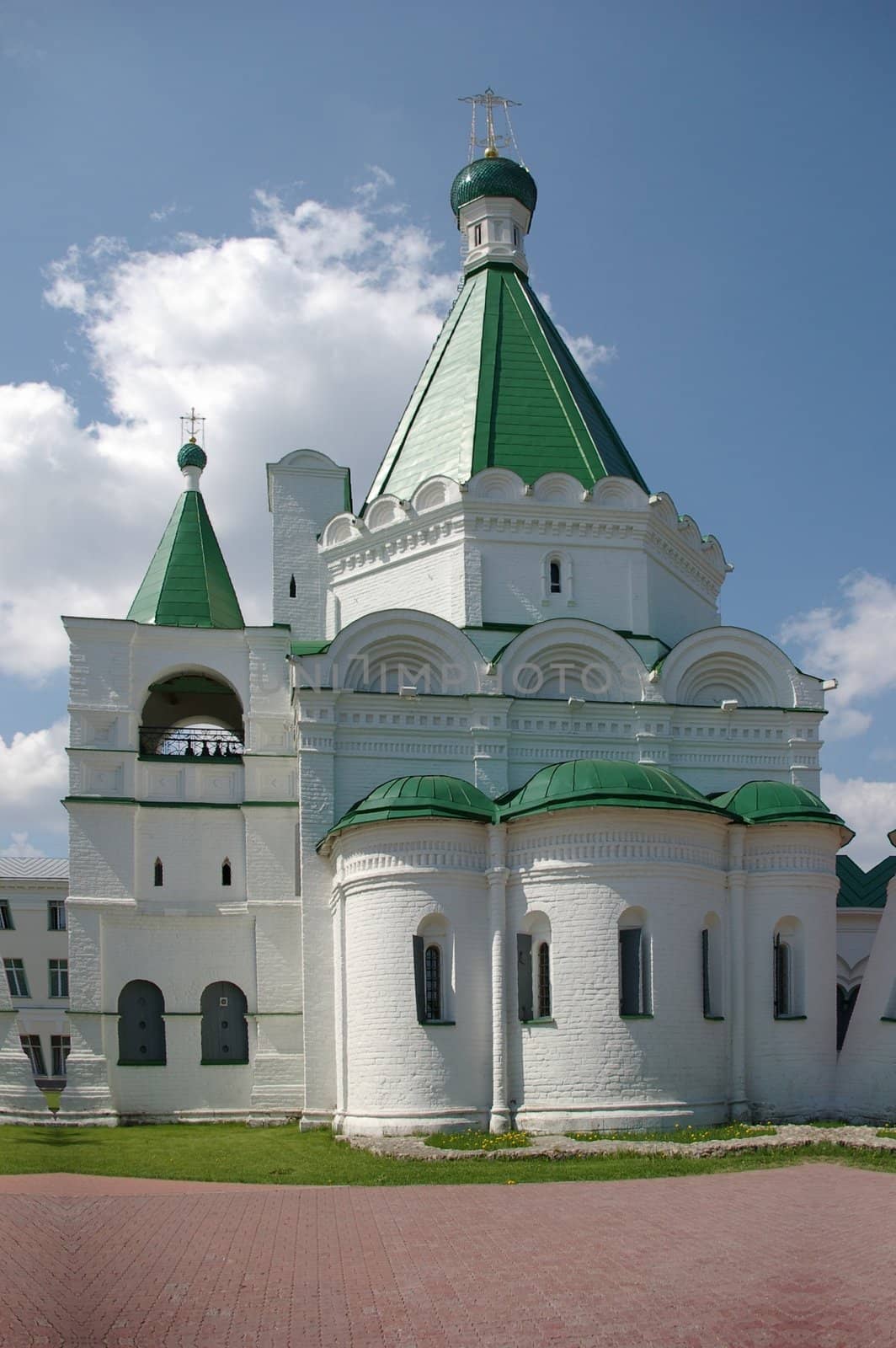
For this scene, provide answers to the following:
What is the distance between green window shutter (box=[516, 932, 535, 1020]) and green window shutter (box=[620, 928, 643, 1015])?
1.21 meters

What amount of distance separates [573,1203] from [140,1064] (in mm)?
10514

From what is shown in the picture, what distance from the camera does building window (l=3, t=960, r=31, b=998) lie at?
38312 mm

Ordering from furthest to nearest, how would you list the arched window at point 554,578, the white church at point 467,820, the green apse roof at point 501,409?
the green apse roof at point 501,409, the arched window at point 554,578, the white church at point 467,820

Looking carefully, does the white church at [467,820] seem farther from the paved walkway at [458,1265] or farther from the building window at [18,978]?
the building window at [18,978]

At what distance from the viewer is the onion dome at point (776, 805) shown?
60.3ft

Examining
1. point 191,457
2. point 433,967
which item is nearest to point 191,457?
point 191,457

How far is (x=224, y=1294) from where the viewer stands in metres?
8.24

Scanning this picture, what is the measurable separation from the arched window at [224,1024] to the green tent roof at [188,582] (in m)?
5.84

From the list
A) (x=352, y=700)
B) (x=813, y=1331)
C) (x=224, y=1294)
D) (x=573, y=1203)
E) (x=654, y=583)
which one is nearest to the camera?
(x=813, y=1331)

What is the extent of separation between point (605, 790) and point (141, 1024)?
8137mm

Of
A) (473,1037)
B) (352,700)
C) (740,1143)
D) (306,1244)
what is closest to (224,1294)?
(306,1244)

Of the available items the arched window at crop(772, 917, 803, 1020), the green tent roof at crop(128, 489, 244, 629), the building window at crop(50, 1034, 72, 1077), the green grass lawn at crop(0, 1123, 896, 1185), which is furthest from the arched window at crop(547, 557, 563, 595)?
the building window at crop(50, 1034, 72, 1077)

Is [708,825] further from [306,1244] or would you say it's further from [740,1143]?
[306,1244]

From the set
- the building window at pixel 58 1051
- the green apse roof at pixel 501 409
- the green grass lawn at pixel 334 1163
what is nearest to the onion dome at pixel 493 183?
the green apse roof at pixel 501 409
